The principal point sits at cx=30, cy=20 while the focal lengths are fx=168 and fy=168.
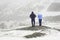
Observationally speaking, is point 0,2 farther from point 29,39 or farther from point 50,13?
point 29,39

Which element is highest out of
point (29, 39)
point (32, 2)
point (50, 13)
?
point (32, 2)

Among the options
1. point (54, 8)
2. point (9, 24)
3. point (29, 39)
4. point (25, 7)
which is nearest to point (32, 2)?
point (25, 7)

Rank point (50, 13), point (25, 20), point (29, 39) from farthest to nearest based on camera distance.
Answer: point (50, 13) < point (25, 20) < point (29, 39)

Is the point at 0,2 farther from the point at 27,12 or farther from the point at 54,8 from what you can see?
the point at 54,8

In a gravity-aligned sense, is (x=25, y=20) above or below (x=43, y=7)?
below

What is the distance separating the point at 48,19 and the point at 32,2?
3654 millimetres

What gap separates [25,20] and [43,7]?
10.9 feet

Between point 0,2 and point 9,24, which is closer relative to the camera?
point 9,24

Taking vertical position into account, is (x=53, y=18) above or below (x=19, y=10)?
below

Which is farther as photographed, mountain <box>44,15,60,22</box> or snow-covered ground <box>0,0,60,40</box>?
mountain <box>44,15,60,22</box>

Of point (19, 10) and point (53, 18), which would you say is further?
point (19, 10)

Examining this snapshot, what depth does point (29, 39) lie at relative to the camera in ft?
29.2

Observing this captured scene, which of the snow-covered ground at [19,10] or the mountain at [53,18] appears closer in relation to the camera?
the snow-covered ground at [19,10]

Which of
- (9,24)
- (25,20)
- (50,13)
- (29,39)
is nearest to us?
(29,39)
